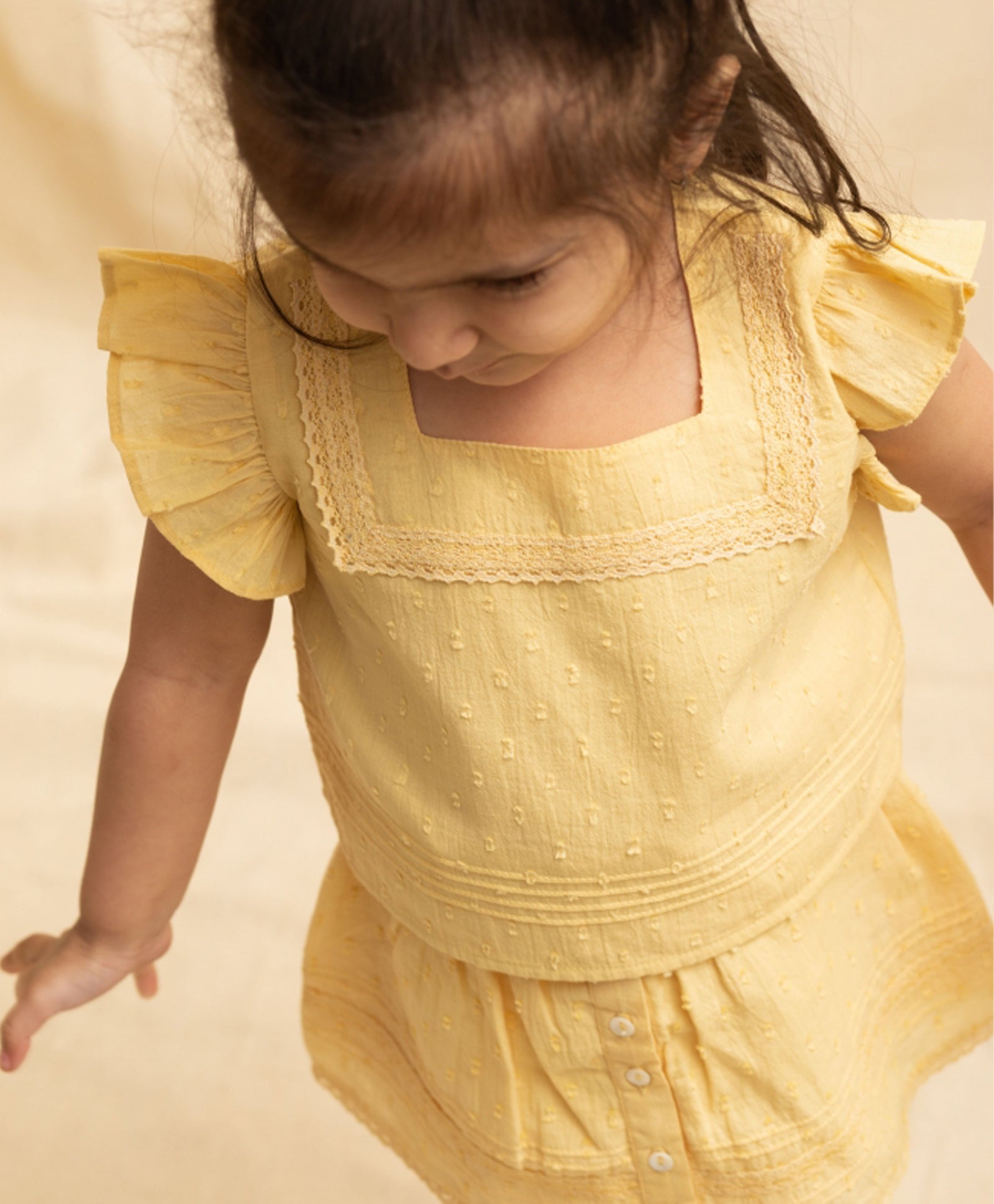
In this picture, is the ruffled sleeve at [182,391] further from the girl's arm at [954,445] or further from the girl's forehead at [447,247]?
the girl's arm at [954,445]

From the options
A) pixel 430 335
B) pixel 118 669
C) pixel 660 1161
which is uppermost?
pixel 430 335

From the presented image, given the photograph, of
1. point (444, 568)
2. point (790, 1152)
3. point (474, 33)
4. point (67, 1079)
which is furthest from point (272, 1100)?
point (474, 33)

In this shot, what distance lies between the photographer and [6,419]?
60.6 inches

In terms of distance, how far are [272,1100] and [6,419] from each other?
31.3 inches

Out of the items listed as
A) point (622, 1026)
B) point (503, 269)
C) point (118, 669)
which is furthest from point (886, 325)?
point (118, 669)

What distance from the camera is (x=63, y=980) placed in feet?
2.47

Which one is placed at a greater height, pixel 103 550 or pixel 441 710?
pixel 441 710

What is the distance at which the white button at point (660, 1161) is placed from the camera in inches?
25.8

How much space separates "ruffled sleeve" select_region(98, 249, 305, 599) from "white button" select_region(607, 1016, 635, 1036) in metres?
0.26

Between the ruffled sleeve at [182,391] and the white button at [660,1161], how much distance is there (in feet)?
1.08

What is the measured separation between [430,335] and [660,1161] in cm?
40

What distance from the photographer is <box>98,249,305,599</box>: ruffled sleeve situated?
0.58m

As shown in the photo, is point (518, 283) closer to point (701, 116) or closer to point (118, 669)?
point (701, 116)

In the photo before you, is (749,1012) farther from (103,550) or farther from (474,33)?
(103,550)
